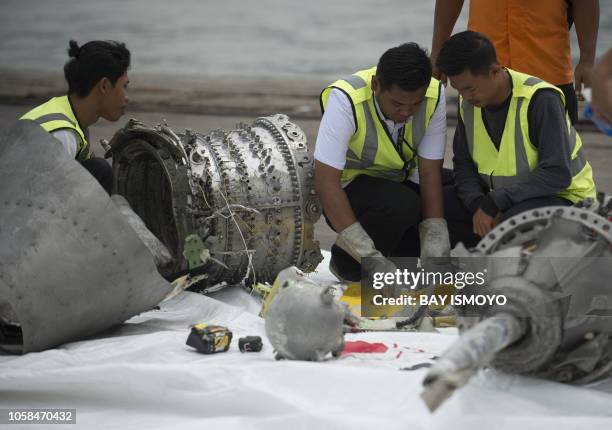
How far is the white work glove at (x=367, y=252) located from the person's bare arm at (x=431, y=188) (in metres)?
0.26

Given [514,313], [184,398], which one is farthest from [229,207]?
[514,313]

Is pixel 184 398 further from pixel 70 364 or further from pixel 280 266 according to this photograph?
pixel 280 266

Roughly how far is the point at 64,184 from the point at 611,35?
22.3 ft

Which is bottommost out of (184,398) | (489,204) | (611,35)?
(184,398)

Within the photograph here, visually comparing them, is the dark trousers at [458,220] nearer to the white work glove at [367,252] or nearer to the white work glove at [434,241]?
the white work glove at [434,241]

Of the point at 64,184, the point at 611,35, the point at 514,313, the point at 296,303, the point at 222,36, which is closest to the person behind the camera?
the point at 514,313

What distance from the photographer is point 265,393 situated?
227 centimetres

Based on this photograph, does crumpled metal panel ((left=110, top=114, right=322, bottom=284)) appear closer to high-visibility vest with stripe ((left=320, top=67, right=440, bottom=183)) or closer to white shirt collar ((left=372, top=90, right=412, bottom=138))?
high-visibility vest with stripe ((left=320, top=67, right=440, bottom=183))

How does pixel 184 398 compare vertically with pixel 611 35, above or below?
below

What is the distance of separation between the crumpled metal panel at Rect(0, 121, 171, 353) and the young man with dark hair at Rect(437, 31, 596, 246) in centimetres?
119

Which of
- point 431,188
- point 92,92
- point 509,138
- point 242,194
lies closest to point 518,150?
point 509,138

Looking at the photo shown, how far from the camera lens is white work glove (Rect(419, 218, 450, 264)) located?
3299 millimetres

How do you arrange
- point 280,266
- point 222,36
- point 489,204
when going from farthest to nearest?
point 222,36, point 280,266, point 489,204

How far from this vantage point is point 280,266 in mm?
3428
